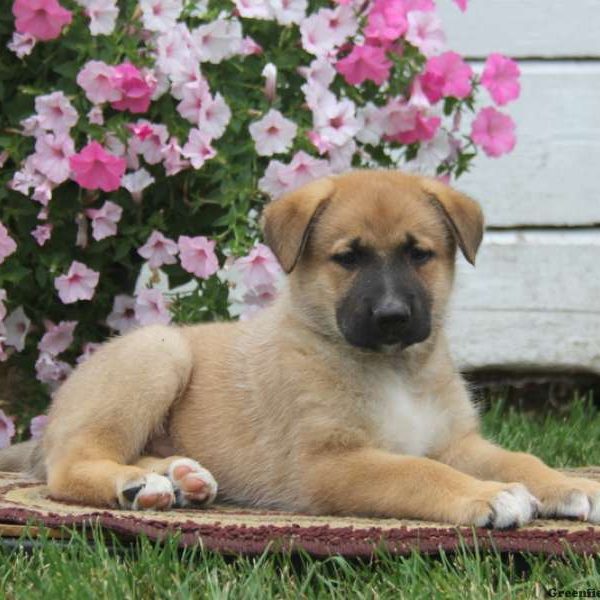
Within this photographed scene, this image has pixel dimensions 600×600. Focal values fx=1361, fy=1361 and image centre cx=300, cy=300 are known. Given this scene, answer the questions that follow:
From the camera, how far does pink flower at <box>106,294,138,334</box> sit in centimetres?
528

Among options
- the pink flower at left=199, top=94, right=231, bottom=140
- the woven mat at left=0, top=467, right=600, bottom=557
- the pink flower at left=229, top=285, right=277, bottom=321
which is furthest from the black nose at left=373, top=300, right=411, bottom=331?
the pink flower at left=199, top=94, right=231, bottom=140

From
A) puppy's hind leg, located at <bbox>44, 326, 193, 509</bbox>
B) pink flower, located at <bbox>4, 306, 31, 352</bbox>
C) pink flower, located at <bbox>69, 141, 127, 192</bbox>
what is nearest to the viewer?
puppy's hind leg, located at <bbox>44, 326, 193, 509</bbox>

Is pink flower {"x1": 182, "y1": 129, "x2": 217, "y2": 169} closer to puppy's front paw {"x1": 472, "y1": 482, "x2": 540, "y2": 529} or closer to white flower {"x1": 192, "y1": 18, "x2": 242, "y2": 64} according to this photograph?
white flower {"x1": 192, "y1": 18, "x2": 242, "y2": 64}

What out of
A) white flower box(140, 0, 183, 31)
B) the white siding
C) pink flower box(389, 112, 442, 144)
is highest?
the white siding

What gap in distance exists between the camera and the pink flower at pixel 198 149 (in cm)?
486

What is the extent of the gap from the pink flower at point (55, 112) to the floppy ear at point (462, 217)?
1.36 metres

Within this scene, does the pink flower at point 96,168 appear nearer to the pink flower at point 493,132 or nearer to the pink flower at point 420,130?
the pink flower at point 420,130

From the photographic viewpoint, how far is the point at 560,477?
3.85 meters

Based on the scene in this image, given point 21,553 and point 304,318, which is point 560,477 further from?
point 21,553

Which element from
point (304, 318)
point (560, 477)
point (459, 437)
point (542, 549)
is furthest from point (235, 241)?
point (542, 549)

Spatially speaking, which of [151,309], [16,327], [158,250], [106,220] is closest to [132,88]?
[106,220]

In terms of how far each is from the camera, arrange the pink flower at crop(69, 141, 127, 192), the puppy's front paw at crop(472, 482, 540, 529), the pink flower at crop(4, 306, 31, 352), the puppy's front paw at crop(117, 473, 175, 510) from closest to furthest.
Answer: the puppy's front paw at crop(472, 482, 540, 529) → the puppy's front paw at crop(117, 473, 175, 510) → the pink flower at crop(69, 141, 127, 192) → the pink flower at crop(4, 306, 31, 352)

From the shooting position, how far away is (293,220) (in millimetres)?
4238

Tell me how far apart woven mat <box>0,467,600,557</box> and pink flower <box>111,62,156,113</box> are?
1.68m
